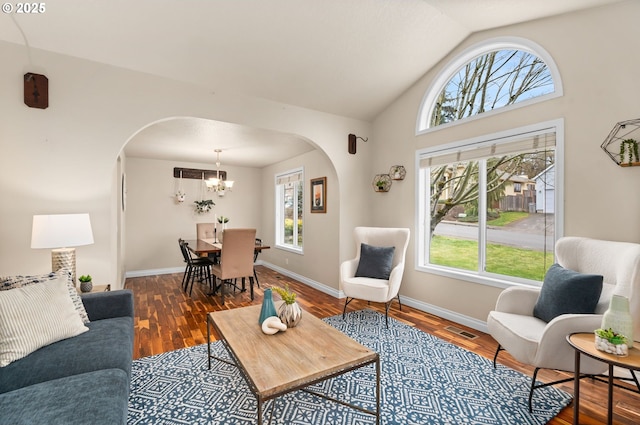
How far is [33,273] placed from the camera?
2398 mm

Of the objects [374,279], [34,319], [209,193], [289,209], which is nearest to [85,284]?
[34,319]

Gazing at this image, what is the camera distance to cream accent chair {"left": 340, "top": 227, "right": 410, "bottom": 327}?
318cm

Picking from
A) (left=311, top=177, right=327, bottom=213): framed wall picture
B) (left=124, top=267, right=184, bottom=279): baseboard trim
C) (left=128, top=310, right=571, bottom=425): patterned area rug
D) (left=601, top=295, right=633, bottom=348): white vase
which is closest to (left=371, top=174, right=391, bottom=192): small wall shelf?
(left=311, top=177, right=327, bottom=213): framed wall picture

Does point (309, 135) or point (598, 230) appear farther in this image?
point (309, 135)

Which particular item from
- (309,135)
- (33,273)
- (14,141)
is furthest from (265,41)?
(33,273)

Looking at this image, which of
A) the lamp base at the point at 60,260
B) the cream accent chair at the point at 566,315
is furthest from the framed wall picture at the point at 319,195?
the lamp base at the point at 60,260

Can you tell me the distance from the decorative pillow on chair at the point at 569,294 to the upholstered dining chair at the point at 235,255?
3.35 meters

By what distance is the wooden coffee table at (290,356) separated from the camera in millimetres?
1383

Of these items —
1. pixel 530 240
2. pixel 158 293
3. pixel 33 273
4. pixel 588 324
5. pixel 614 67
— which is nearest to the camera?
pixel 588 324

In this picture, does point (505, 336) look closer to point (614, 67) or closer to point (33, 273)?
point (614, 67)

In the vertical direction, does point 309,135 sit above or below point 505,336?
above

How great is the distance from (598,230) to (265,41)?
3.22 meters

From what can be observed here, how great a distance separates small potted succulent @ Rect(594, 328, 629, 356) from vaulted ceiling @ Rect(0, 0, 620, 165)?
2449 mm

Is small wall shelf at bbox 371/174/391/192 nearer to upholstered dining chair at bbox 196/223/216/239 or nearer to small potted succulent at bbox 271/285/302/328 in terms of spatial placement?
small potted succulent at bbox 271/285/302/328
